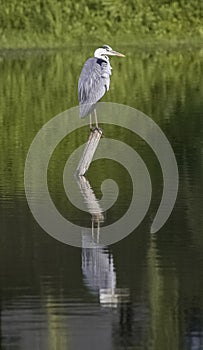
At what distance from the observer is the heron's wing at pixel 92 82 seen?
50.5ft

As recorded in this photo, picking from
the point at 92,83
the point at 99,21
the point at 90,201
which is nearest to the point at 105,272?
the point at 90,201

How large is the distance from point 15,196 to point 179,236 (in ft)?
8.39

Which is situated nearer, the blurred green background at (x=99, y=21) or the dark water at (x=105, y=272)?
the dark water at (x=105, y=272)

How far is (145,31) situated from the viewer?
39906 mm

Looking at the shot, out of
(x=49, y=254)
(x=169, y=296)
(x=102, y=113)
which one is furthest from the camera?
(x=102, y=113)

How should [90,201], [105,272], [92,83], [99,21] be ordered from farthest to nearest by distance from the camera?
[99,21] → [92,83] → [90,201] → [105,272]

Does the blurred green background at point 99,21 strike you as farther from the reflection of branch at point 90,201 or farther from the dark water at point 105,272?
the reflection of branch at point 90,201

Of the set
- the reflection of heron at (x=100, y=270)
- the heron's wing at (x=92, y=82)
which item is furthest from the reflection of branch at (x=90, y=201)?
the heron's wing at (x=92, y=82)

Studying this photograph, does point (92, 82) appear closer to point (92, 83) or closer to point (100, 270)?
point (92, 83)

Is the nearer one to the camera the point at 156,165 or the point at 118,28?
the point at 156,165

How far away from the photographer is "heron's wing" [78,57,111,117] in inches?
606

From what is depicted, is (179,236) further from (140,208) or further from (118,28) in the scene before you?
(118,28)

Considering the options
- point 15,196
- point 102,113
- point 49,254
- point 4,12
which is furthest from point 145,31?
point 49,254

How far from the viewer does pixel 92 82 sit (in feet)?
50.4
